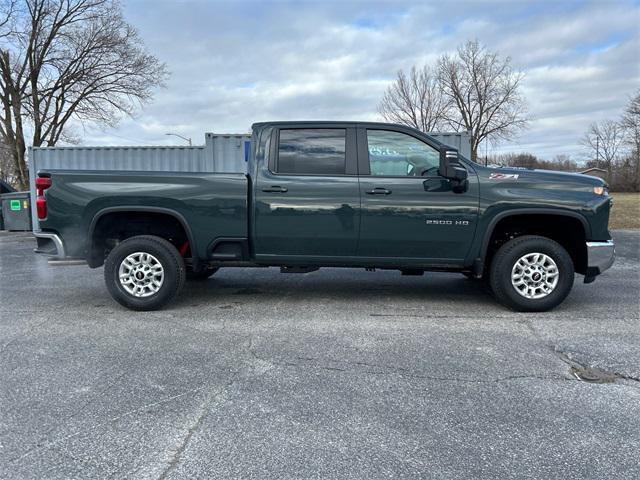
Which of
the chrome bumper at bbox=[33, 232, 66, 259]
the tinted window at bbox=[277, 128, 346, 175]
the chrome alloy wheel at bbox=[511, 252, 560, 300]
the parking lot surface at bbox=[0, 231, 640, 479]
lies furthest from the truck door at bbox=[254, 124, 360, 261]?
the chrome bumper at bbox=[33, 232, 66, 259]

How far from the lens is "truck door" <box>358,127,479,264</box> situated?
17.0 feet

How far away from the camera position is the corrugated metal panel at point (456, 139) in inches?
492

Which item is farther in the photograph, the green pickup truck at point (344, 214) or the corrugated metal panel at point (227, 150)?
the corrugated metal panel at point (227, 150)

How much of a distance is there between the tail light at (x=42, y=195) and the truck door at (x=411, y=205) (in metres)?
3.44

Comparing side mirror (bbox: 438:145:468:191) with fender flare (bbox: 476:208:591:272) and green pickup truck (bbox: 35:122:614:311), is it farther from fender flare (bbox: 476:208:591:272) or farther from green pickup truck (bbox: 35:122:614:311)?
fender flare (bbox: 476:208:591:272)

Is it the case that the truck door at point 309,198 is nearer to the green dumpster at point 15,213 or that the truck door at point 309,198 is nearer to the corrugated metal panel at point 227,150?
the corrugated metal panel at point 227,150

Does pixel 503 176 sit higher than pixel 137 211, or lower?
higher

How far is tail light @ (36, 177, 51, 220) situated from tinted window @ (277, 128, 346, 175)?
253cm

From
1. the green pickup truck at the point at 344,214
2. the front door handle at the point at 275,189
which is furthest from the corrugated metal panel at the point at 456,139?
the front door handle at the point at 275,189

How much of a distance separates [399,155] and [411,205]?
0.61 m

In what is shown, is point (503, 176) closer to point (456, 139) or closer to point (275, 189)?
point (275, 189)

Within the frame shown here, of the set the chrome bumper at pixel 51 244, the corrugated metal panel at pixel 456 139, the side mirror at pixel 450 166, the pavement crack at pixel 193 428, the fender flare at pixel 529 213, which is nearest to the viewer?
the pavement crack at pixel 193 428

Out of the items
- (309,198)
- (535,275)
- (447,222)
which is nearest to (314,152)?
(309,198)

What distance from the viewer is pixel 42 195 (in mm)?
5352
